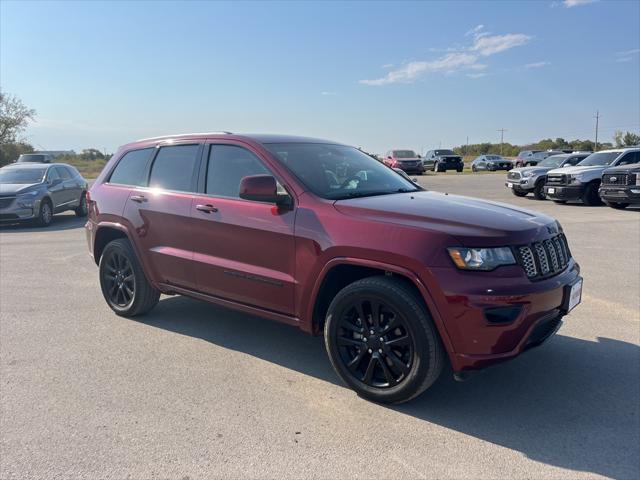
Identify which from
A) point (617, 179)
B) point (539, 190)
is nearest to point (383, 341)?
point (617, 179)

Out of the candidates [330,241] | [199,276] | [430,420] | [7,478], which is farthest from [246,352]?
[7,478]

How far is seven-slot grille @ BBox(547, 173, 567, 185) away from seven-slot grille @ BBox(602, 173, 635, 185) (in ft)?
5.04

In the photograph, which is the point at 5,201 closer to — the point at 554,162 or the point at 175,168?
the point at 175,168

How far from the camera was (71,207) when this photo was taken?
50.4 ft

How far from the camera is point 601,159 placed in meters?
17.2

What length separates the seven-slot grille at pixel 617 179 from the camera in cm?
1452

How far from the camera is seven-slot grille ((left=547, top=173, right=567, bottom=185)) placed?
663 inches

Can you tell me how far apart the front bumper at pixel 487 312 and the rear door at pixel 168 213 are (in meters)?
2.40

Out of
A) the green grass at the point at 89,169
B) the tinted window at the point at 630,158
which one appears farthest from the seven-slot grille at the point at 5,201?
the green grass at the point at 89,169

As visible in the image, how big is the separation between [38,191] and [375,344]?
12601mm

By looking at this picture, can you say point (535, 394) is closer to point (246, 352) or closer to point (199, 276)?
point (246, 352)

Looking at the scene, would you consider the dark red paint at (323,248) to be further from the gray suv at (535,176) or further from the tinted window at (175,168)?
the gray suv at (535,176)

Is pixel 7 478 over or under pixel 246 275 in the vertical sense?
under

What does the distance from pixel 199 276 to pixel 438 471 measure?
260 centimetres
